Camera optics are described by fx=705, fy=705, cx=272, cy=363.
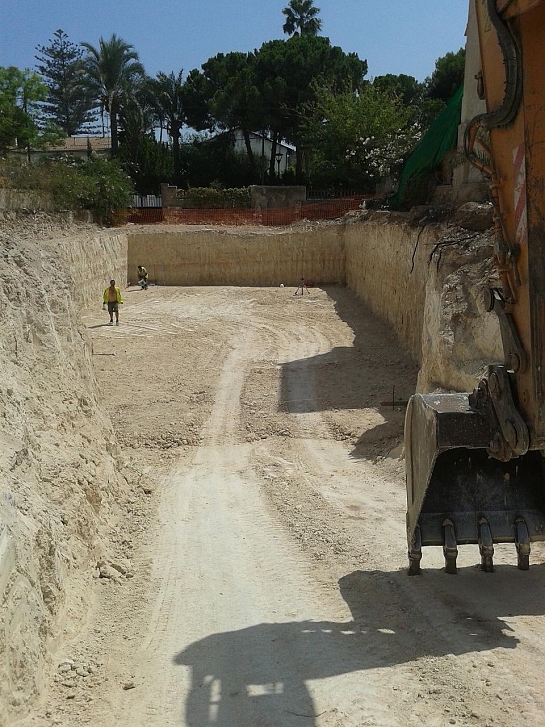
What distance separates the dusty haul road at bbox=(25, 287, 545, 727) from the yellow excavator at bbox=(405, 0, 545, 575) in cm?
58

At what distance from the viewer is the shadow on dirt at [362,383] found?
11.4 metres

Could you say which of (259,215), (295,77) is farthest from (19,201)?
(295,77)

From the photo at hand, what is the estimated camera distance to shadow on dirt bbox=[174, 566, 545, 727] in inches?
164

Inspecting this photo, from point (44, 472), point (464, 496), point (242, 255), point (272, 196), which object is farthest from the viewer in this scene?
point (272, 196)

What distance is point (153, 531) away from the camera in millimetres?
7363

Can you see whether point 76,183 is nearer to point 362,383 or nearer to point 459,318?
point 362,383

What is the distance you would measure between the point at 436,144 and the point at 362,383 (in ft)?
37.1

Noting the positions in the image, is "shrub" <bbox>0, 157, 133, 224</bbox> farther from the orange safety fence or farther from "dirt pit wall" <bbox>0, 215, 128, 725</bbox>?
"dirt pit wall" <bbox>0, 215, 128, 725</bbox>

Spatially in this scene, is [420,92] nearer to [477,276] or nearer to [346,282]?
[346,282]

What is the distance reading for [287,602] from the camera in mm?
5586

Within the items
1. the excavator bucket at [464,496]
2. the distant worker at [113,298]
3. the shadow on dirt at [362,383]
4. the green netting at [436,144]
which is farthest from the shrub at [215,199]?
the excavator bucket at [464,496]

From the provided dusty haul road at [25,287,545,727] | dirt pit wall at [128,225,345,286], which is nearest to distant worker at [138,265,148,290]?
dirt pit wall at [128,225,345,286]

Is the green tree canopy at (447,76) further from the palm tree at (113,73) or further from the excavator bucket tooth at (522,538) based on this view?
the excavator bucket tooth at (522,538)

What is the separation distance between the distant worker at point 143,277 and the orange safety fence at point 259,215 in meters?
5.23
